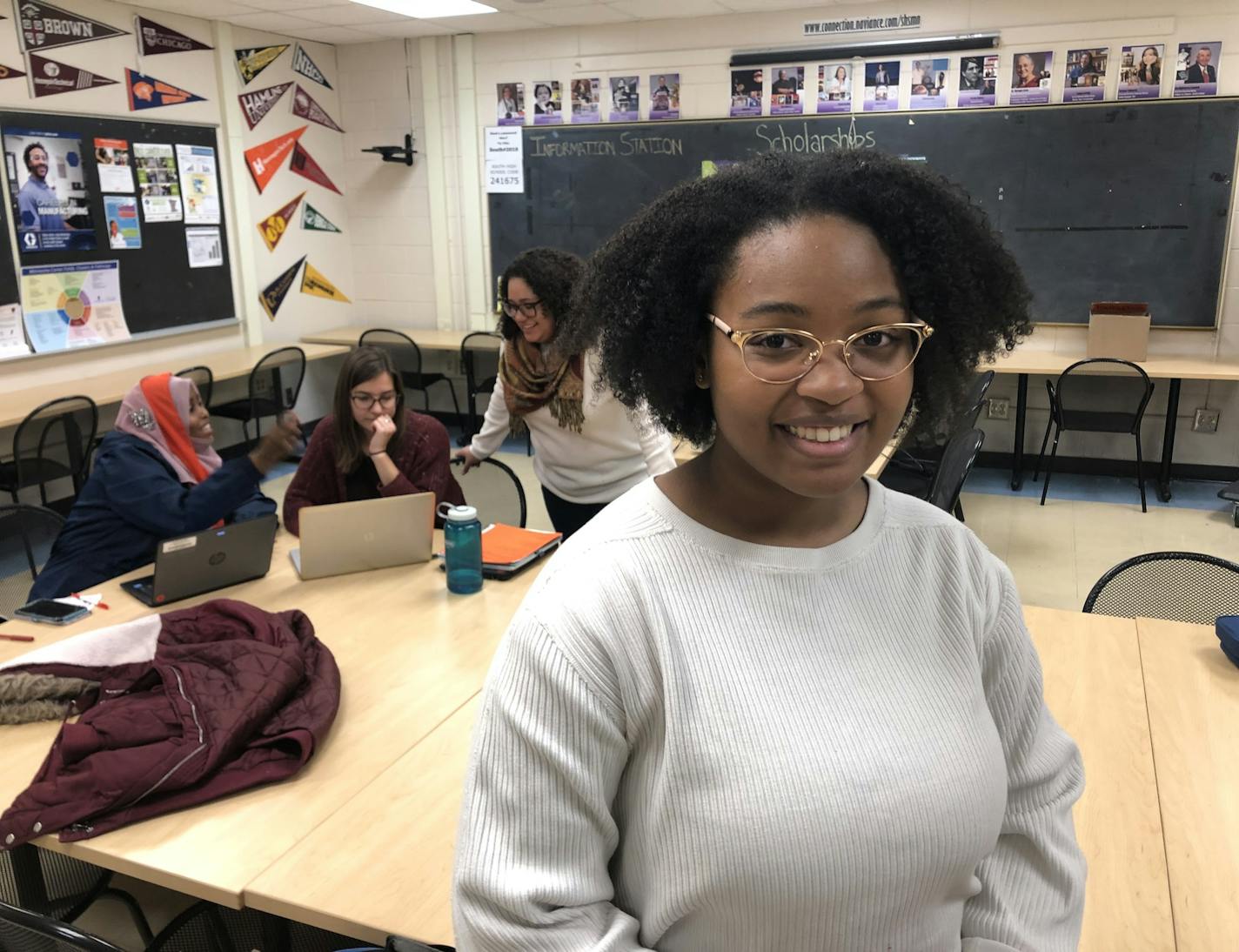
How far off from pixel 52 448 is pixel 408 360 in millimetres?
2506

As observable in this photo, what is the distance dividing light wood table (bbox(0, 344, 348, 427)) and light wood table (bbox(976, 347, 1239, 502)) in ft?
13.4

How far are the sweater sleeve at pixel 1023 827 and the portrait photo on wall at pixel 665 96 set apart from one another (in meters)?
5.61

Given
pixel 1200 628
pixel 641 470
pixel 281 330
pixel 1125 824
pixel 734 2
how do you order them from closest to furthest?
pixel 1125 824, pixel 1200 628, pixel 641 470, pixel 734 2, pixel 281 330

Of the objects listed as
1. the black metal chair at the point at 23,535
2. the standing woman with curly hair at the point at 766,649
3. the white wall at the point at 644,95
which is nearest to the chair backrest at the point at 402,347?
the white wall at the point at 644,95

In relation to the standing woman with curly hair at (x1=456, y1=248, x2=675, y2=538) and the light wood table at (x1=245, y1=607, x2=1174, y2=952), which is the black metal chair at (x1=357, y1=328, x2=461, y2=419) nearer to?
the standing woman with curly hair at (x1=456, y1=248, x2=675, y2=538)

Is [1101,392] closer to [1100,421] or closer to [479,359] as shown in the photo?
[1100,421]

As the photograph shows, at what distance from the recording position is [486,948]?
861 mm

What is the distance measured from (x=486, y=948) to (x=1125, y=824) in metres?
1.09

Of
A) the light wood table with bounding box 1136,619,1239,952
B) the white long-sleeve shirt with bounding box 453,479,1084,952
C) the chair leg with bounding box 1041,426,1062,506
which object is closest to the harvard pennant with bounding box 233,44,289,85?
the chair leg with bounding box 1041,426,1062,506

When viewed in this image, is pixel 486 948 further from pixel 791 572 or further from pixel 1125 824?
pixel 1125 824

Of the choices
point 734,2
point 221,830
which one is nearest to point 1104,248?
point 734,2

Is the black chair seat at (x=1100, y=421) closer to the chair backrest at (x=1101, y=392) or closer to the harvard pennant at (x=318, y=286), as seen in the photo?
the chair backrest at (x=1101, y=392)

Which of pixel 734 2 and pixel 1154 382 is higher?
pixel 734 2

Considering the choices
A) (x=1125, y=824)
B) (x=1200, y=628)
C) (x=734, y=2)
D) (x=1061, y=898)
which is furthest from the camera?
(x=734, y=2)
